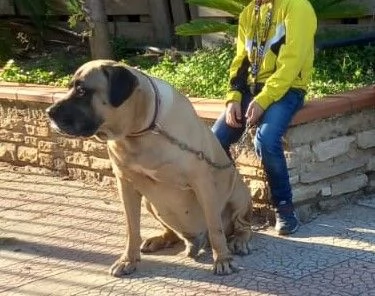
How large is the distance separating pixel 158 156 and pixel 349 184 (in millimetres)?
1926

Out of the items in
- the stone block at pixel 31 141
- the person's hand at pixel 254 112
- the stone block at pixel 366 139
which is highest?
the person's hand at pixel 254 112

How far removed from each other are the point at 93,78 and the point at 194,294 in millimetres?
1294

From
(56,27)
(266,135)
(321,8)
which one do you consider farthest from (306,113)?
(56,27)

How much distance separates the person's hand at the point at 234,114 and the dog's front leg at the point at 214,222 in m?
0.78

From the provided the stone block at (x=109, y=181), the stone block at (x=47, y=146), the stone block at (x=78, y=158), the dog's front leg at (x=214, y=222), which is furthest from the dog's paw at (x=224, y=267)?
the stone block at (x=47, y=146)

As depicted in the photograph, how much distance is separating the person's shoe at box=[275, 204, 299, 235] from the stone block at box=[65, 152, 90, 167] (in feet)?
7.38

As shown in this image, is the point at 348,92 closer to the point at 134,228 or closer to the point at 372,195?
the point at 372,195

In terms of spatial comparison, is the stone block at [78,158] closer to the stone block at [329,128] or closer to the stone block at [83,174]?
the stone block at [83,174]

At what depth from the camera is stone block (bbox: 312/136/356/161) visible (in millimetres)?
6000

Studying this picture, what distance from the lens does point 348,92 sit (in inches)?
251

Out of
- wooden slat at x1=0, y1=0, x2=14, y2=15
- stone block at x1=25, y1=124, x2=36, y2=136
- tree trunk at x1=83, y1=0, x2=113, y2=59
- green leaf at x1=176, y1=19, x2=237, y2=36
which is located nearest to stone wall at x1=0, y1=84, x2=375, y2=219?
green leaf at x1=176, y1=19, x2=237, y2=36

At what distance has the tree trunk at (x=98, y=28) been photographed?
870 cm

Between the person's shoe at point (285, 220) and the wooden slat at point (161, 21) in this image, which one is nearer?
the person's shoe at point (285, 220)

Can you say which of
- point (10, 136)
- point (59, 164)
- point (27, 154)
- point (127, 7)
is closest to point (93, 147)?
point (59, 164)
